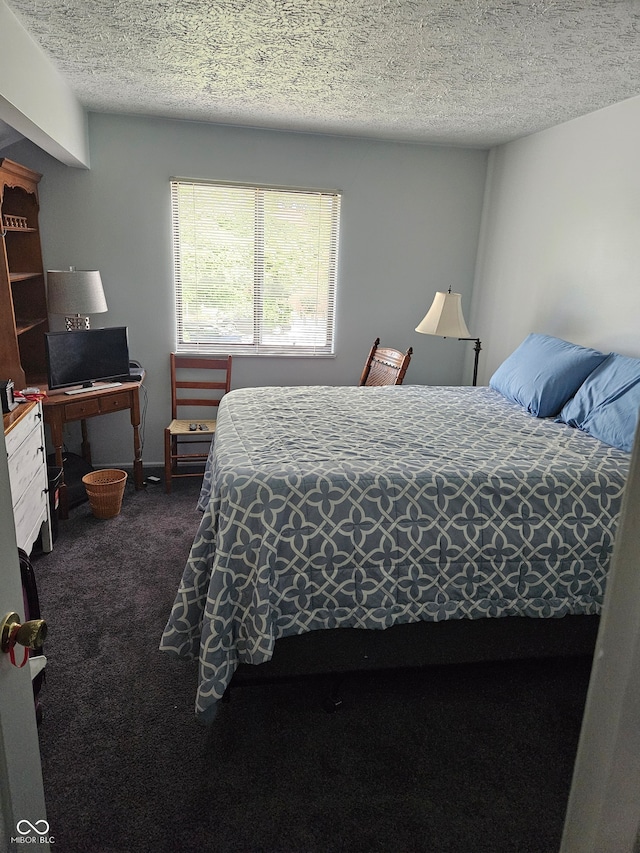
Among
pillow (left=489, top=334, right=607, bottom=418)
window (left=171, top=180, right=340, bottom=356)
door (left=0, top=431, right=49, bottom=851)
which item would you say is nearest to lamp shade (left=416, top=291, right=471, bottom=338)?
pillow (left=489, top=334, right=607, bottom=418)

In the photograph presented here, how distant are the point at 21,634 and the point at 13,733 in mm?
177

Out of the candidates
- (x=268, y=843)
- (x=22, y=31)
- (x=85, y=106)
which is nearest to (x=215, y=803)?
(x=268, y=843)

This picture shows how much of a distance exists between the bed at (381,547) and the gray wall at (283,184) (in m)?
2.25

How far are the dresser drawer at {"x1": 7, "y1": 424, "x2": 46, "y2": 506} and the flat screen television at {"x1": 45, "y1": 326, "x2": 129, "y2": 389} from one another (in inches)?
23.7

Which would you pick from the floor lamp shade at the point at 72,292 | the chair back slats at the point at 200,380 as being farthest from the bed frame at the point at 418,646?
the floor lamp shade at the point at 72,292

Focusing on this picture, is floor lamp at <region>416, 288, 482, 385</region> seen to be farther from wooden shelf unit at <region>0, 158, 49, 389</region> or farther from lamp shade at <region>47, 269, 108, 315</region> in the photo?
wooden shelf unit at <region>0, 158, 49, 389</region>

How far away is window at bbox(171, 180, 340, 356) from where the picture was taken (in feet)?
13.3

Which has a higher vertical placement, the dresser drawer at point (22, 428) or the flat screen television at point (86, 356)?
the flat screen television at point (86, 356)

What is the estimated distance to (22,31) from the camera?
2.30m

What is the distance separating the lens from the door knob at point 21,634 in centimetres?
85

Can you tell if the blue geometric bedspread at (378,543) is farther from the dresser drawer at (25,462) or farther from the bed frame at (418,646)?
the dresser drawer at (25,462)

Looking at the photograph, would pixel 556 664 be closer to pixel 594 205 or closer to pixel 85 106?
pixel 594 205

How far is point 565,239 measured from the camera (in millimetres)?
3516

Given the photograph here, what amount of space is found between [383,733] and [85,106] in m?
3.86
